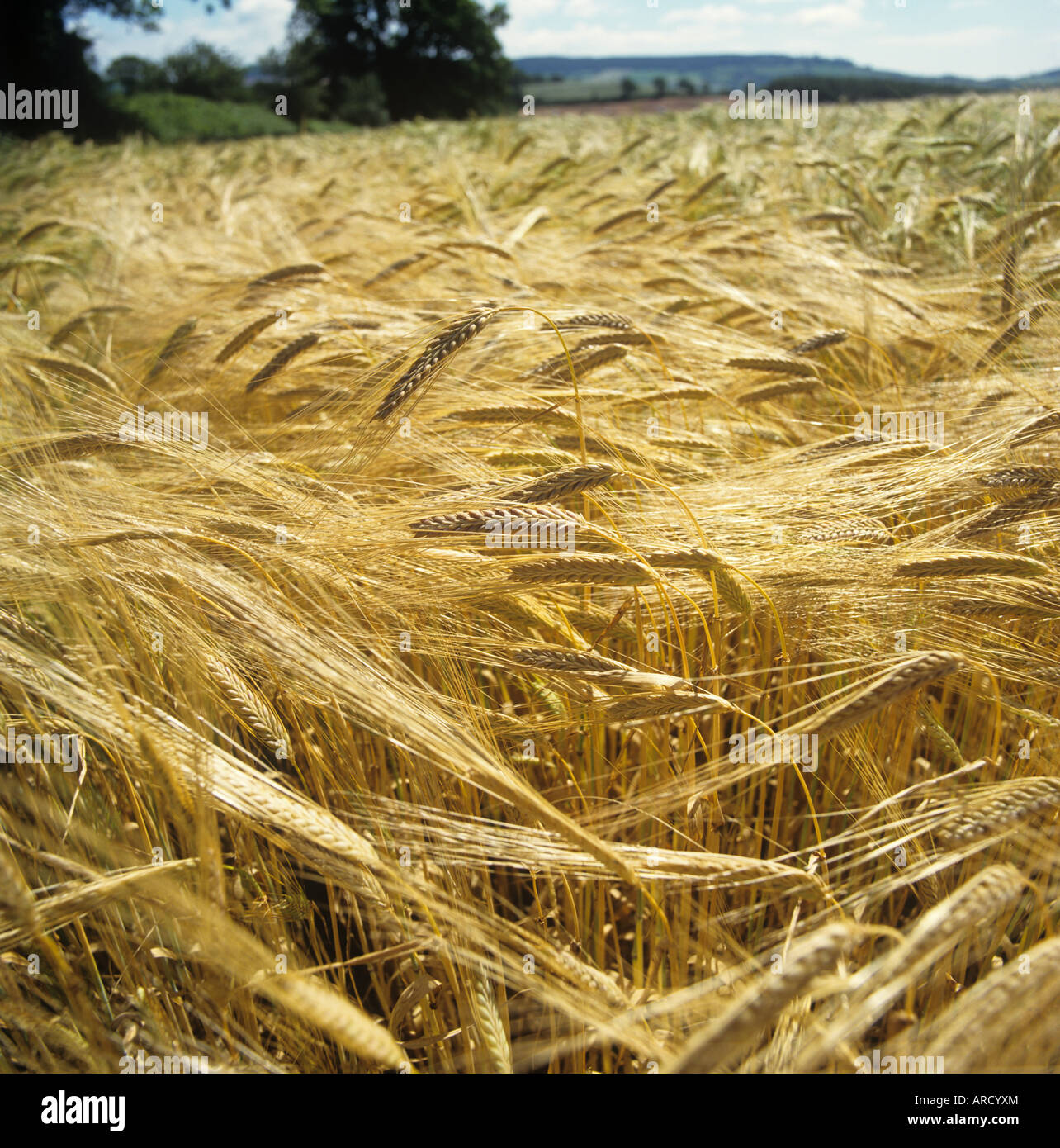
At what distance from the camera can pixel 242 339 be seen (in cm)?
198

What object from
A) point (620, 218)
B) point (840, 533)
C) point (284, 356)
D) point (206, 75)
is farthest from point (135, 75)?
point (840, 533)

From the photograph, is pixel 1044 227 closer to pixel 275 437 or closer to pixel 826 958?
pixel 275 437

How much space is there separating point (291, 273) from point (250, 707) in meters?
1.74

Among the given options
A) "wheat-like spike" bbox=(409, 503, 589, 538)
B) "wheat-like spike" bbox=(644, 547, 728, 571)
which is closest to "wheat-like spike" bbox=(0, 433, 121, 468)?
"wheat-like spike" bbox=(409, 503, 589, 538)

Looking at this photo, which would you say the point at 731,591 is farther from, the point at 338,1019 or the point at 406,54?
the point at 406,54

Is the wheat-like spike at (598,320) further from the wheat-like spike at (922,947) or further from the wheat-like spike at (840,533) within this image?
the wheat-like spike at (922,947)

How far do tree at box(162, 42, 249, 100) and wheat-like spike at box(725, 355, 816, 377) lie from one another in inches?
1672

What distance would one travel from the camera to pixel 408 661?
1.42 metres

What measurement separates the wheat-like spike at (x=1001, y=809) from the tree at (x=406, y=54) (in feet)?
140

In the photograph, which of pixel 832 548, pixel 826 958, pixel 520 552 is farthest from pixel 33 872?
pixel 832 548

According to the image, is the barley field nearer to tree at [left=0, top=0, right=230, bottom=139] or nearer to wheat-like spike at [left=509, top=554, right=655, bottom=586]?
wheat-like spike at [left=509, top=554, right=655, bottom=586]

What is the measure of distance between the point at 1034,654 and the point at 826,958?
80cm

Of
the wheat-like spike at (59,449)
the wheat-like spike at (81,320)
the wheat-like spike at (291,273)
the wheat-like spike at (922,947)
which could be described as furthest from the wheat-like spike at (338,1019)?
the wheat-like spike at (81,320)

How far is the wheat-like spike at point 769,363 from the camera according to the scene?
5.89ft
